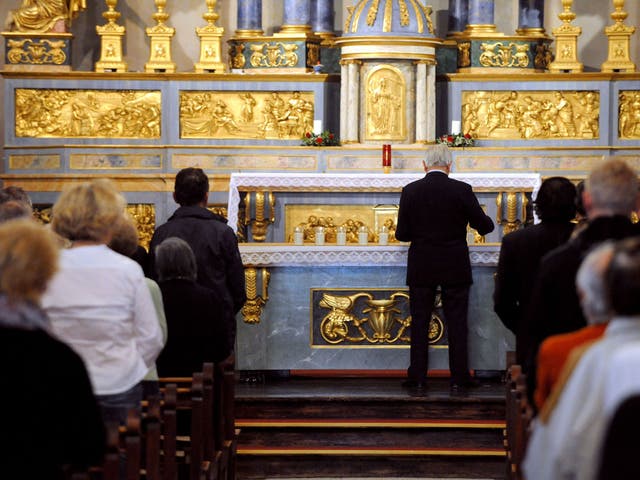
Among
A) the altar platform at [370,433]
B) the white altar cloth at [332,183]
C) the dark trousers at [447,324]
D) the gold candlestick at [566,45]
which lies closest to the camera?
the altar platform at [370,433]

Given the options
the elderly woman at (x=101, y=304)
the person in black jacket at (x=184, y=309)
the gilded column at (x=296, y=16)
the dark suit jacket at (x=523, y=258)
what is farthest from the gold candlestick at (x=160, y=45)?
the elderly woman at (x=101, y=304)

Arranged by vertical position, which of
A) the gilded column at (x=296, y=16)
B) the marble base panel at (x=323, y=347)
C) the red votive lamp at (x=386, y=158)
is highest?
the gilded column at (x=296, y=16)

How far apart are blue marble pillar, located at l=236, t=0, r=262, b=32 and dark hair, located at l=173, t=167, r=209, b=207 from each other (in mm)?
7378

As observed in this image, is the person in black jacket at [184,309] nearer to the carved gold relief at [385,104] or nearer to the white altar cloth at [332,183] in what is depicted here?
the white altar cloth at [332,183]

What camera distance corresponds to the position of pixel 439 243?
8.55 metres

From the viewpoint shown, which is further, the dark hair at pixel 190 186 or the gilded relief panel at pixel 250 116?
the gilded relief panel at pixel 250 116

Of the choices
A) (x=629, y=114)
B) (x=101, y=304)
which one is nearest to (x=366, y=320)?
(x=101, y=304)

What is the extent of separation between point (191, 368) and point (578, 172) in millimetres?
8330

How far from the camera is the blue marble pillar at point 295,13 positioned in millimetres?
14562

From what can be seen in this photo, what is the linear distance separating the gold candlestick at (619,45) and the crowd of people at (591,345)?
9.57m

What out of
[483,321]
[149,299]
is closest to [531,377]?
[149,299]

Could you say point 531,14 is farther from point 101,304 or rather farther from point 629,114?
point 101,304

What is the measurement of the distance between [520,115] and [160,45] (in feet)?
12.5

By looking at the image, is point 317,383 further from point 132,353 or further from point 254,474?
point 132,353
